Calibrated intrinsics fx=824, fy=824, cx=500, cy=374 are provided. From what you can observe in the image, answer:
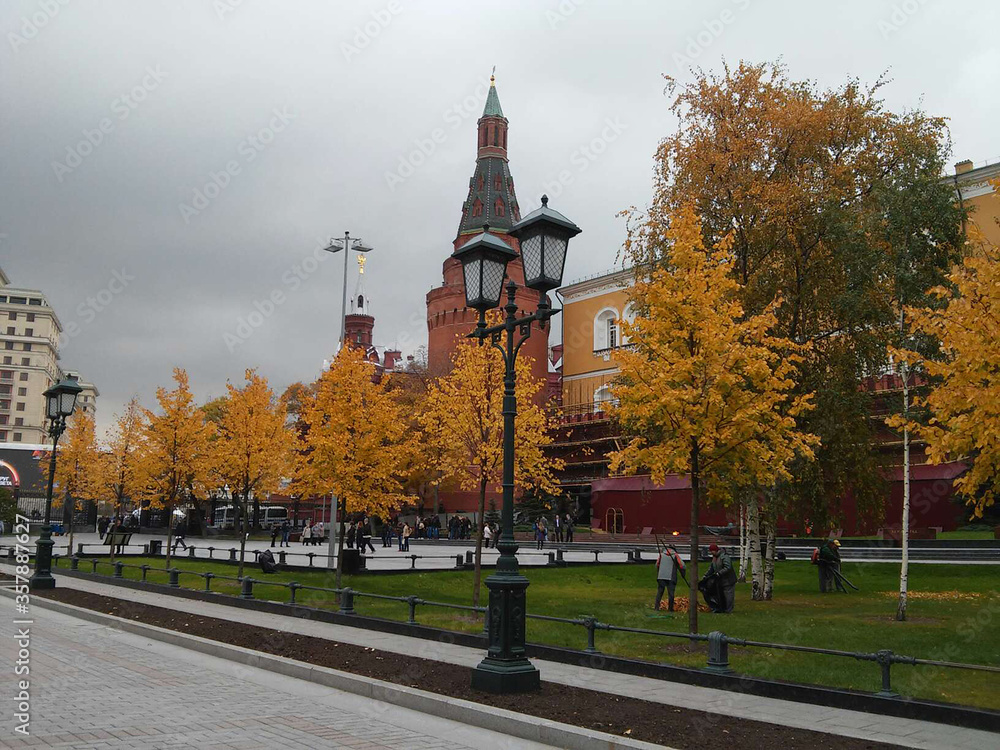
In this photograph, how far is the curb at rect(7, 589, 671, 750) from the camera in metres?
7.26

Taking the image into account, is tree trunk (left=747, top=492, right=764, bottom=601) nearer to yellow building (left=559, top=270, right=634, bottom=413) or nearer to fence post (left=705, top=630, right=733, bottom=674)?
fence post (left=705, top=630, right=733, bottom=674)

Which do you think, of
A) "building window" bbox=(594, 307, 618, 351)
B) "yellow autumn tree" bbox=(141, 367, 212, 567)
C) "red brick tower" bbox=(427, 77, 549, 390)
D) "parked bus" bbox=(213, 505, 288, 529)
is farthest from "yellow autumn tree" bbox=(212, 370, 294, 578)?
"parked bus" bbox=(213, 505, 288, 529)

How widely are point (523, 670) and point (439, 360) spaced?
59648 millimetres

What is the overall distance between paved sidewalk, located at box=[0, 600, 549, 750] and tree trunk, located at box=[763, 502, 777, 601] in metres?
13.0

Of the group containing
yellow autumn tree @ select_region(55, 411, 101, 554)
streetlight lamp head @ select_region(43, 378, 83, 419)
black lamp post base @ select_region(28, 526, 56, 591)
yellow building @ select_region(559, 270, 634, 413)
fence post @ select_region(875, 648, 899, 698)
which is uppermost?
yellow building @ select_region(559, 270, 634, 413)

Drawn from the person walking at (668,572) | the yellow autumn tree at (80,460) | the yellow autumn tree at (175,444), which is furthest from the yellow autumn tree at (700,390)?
the yellow autumn tree at (80,460)

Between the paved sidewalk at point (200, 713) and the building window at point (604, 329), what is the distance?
174 feet

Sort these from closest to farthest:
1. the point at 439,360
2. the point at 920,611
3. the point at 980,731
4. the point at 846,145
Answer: the point at 980,731 < the point at 920,611 < the point at 846,145 < the point at 439,360

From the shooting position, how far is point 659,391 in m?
13.1

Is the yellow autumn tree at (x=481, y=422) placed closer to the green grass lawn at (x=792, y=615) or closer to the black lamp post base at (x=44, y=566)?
the green grass lawn at (x=792, y=615)

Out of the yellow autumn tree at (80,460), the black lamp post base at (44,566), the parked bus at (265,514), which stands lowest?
the parked bus at (265,514)

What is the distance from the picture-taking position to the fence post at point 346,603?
15758mm

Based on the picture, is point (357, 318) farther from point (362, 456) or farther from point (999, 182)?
point (999, 182)

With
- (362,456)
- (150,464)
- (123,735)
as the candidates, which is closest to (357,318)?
(150,464)
